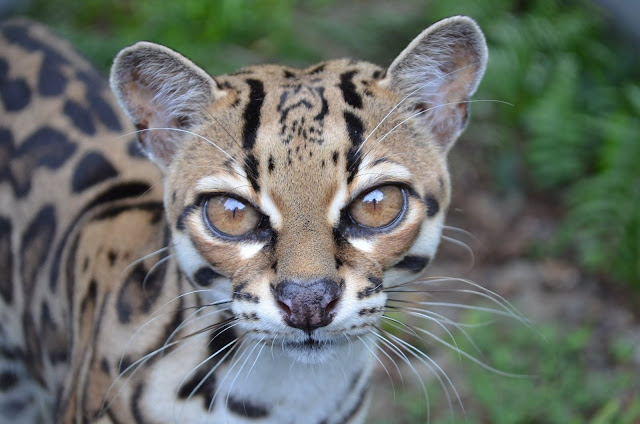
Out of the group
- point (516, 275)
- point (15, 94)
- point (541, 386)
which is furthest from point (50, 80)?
point (516, 275)

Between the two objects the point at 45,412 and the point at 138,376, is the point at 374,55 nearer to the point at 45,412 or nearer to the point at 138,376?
the point at 45,412

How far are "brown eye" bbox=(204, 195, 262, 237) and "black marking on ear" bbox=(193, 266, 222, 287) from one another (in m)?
0.16

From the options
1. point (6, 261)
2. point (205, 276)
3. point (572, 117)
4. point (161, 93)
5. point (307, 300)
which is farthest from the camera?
point (572, 117)

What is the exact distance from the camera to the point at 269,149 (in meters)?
2.75

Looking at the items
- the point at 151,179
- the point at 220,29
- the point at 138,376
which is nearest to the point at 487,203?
the point at 220,29

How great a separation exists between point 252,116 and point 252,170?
9.3 inches

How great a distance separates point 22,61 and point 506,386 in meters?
3.33

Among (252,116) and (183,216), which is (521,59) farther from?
(183,216)

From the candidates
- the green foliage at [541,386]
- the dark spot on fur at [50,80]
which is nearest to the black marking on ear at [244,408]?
the green foliage at [541,386]

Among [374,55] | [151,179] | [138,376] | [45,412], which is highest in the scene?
[151,179]

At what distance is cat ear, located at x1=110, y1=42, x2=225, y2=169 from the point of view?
297cm

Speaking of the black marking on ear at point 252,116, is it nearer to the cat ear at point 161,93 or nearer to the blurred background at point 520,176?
the cat ear at point 161,93

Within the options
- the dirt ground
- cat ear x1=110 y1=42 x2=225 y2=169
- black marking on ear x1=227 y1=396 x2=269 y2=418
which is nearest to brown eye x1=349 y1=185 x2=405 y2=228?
cat ear x1=110 y1=42 x2=225 y2=169

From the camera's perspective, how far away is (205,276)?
2916 millimetres
